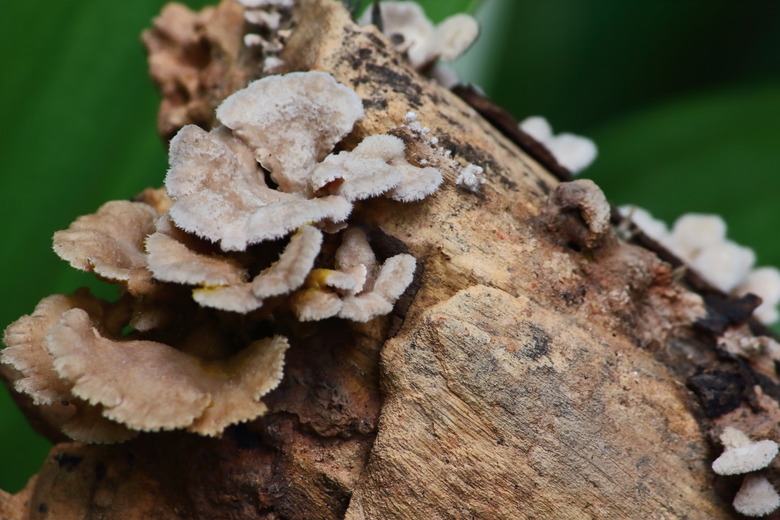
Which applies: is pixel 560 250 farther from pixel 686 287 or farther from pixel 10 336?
pixel 10 336

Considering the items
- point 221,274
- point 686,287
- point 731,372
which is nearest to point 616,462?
point 731,372

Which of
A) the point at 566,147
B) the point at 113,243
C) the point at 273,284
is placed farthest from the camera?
the point at 566,147

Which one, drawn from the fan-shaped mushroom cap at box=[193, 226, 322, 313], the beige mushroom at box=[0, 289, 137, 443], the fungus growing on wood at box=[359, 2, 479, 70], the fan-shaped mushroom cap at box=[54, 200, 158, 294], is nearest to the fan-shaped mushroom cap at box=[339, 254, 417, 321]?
the fan-shaped mushroom cap at box=[193, 226, 322, 313]

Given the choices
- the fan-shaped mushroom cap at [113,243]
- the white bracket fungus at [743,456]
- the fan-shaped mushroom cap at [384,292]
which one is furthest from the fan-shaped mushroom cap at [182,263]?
the white bracket fungus at [743,456]

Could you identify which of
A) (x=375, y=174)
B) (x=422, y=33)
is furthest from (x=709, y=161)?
(x=375, y=174)

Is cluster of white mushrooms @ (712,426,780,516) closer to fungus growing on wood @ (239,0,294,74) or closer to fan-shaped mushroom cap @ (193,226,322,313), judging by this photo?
fan-shaped mushroom cap @ (193,226,322,313)

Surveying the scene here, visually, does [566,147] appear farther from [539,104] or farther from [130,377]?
[539,104]
